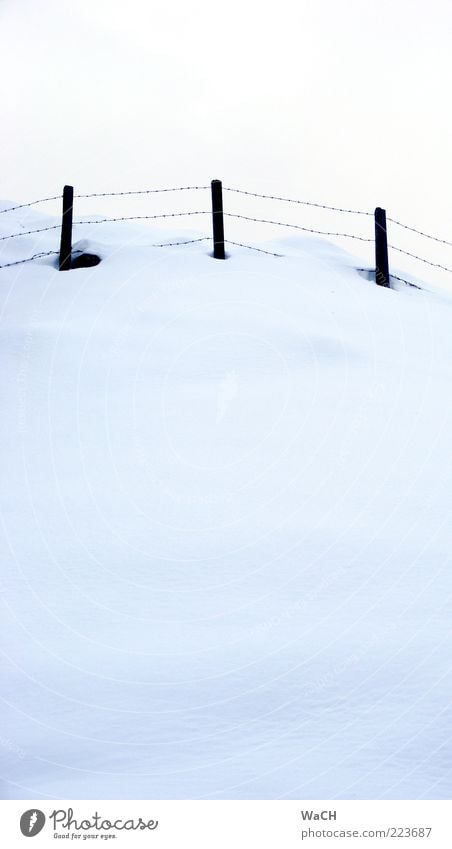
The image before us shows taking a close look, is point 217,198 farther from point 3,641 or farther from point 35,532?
point 3,641

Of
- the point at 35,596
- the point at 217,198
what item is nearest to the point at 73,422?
the point at 35,596

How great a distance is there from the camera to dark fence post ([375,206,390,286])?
10953 millimetres

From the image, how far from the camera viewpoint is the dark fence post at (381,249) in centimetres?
1095

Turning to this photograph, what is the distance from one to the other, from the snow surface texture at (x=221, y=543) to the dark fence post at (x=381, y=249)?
61.1 inches

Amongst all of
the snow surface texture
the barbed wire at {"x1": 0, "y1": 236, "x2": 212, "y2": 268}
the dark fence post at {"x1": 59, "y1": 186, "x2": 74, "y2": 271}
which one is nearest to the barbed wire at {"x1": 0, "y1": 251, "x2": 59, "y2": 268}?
the barbed wire at {"x1": 0, "y1": 236, "x2": 212, "y2": 268}

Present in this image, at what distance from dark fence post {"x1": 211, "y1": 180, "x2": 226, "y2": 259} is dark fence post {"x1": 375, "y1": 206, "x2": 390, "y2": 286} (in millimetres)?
2276

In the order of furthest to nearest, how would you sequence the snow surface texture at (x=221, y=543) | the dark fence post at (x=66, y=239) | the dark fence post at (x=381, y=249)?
the dark fence post at (x=381, y=249) → the dark fence post at (x=66, y=239) → the snow surface texture at (x=221, y=543)

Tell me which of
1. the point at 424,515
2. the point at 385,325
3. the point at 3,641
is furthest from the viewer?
the point at 385,325

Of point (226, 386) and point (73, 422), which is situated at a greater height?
point (226, 386)

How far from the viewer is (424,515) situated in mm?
5422

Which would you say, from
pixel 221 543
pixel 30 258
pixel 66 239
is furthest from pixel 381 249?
pixel 221 543

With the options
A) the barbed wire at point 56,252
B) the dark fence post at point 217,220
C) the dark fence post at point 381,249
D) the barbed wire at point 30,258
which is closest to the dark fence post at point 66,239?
the barbed wire at point 56,252

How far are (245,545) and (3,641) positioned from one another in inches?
64.3

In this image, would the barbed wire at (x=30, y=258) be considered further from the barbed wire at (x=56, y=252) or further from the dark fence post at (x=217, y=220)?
the dark fence post at (x=217, y=220)
